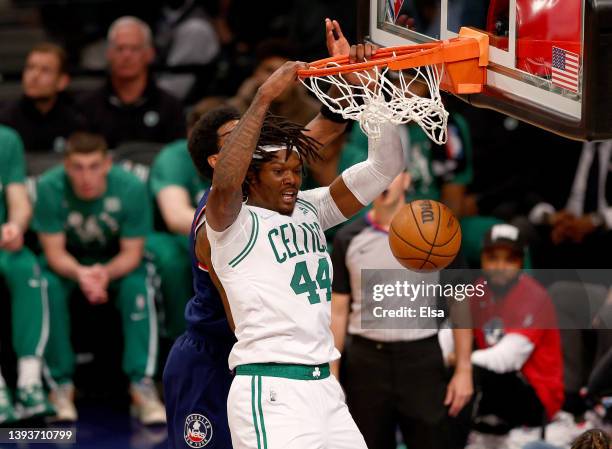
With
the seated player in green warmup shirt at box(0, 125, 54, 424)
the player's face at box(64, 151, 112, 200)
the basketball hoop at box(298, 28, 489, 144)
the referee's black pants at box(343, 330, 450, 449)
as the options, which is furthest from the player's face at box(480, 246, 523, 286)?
the seated player in green warmup shirt at box(0, 125, 54, 424)

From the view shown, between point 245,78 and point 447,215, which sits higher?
point 245,78

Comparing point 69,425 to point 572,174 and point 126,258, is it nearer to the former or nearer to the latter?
point 126,258

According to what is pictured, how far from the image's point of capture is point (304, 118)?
309 inches

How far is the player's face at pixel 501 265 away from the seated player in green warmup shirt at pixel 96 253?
221 cm

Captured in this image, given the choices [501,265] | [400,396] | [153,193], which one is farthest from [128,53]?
[400,396]

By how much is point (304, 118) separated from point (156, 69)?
233 centimetres

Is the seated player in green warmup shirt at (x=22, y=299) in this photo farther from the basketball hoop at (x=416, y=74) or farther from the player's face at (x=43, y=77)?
the basketball hoop at (x=416, y=74)

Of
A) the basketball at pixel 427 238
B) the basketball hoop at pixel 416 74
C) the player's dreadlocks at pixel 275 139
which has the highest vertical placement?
the basketball hoop at pixel 416 74

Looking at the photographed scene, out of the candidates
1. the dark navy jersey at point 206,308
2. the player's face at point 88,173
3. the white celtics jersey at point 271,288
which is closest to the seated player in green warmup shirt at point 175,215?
the player's face at point 88,173

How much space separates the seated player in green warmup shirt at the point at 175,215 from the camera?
7672 millimetres

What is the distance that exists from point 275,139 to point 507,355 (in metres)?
2.46

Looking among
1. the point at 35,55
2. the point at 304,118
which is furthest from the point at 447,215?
the point at 35,55

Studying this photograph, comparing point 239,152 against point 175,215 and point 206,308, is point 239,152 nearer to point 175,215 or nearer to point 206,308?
point 206,308

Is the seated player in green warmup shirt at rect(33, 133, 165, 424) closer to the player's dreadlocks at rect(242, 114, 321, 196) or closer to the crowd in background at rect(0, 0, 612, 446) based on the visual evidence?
the crowd in background at rect(0, 0, 612, 446)
